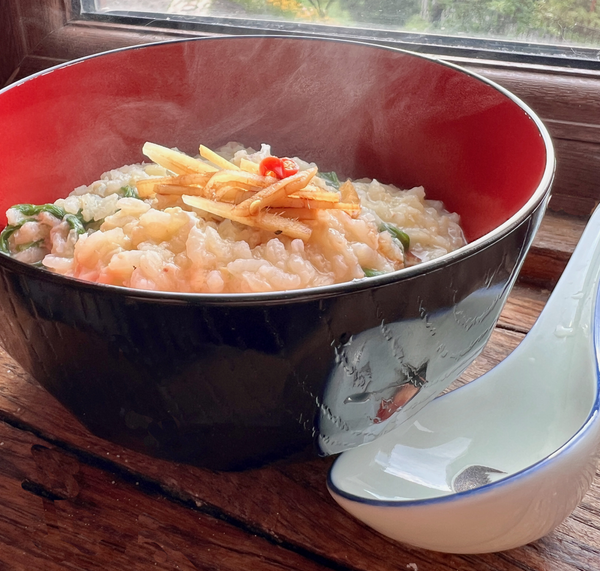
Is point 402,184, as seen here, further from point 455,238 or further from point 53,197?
point 53,197

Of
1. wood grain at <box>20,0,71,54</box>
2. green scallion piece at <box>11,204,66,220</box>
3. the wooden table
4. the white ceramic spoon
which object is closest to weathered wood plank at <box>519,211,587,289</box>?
the white ceramic spoon

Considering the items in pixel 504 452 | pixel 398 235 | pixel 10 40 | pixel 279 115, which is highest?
pixel 10 40

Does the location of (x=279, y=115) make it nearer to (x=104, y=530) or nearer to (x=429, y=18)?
(x=429, y=18)

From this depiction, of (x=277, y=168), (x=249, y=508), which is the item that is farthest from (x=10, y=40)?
(x=249, y=508)

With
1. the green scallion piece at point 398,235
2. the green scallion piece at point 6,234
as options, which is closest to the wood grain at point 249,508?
the green scallion piece at point 6,234

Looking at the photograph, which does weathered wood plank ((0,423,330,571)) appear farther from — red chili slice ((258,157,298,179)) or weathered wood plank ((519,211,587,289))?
weathered wood plank ((519,211,587,289))
